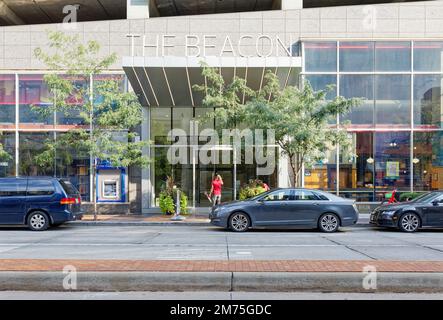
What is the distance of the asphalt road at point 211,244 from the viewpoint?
8.91 metres

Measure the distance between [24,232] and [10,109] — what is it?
873 cm

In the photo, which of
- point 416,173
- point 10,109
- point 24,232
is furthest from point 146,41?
point 416,173

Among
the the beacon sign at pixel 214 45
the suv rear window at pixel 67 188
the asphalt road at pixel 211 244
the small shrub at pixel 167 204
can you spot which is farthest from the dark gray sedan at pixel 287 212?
the the beacon sign at pixel 214 45

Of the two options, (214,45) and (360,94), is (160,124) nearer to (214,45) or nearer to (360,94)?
(214,45)

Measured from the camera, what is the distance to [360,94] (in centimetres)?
2005

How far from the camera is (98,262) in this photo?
7316mm

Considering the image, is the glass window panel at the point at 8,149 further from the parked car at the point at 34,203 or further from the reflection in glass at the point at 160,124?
the parked car at the point at 34,203

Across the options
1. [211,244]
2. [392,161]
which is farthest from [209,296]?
[392,161]

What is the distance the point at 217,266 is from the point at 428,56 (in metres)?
17.1

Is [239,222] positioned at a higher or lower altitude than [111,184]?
lower

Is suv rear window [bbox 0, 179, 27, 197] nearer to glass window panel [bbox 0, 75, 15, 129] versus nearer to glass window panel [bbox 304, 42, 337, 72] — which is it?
glass window panel [bbox 0, 75, 15, 129]

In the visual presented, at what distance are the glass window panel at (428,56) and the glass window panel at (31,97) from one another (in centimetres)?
1648

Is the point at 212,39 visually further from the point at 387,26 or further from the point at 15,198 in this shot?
the point at 15,198

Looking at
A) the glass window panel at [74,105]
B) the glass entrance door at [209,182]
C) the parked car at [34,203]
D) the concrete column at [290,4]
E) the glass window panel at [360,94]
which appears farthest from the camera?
the concrete column at [290,4]
